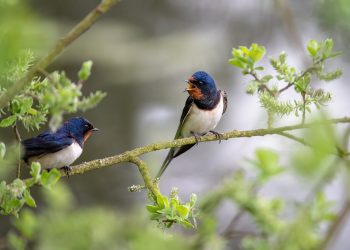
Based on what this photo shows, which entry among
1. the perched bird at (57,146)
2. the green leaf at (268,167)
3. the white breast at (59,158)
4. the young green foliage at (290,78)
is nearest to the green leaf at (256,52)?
the young green foliage at (290,78)

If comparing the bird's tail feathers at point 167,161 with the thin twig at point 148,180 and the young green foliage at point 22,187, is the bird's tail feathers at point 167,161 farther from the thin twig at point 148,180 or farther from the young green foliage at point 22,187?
the young green foliage at point 22,187

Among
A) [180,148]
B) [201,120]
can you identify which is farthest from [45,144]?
[201,120]

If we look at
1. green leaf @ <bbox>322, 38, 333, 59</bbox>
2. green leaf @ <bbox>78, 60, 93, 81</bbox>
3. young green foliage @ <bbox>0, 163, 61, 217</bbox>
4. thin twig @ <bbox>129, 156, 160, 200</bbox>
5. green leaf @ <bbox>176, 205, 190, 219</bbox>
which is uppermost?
green leaf @ <bbox>322, 38, 333, 59</bbox>

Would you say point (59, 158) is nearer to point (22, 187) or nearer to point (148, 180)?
point (148, 180)

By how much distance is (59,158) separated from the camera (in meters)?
2.80

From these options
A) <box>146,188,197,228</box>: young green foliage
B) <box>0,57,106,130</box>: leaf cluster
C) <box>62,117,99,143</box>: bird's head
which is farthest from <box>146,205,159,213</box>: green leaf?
<box>62,117,99,143</box>: bird's head

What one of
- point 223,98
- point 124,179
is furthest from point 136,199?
point 223,98

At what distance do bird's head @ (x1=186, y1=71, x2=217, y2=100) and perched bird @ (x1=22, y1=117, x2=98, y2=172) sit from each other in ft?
2.35

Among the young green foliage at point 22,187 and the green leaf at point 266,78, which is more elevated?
the green leaf at point 266,78

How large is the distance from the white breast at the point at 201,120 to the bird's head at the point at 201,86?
0.23ft

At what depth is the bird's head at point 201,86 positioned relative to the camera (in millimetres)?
3586

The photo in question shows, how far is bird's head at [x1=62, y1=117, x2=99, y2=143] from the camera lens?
3.07 metres

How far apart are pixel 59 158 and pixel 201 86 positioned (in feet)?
3.51

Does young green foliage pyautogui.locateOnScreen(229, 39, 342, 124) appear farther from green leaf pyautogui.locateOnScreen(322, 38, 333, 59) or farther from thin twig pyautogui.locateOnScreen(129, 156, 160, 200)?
thin twig pyautogui.locateOnScreen(129, 156, 160, 200)
